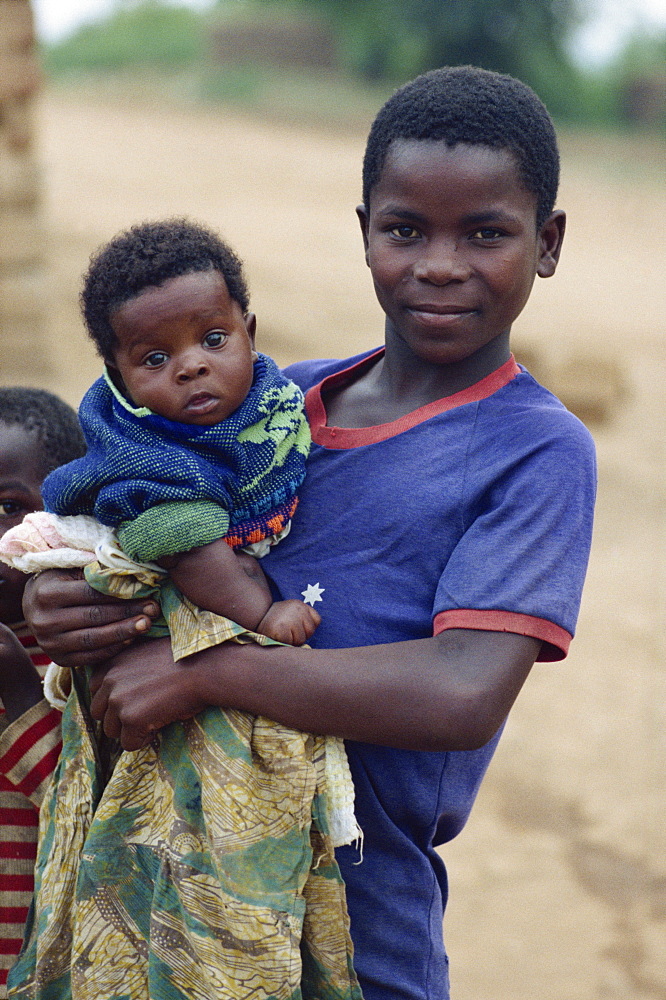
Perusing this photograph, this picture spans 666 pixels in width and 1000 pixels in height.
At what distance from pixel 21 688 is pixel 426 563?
2.26ft

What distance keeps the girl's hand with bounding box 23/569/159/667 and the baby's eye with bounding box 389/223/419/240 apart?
0.61m

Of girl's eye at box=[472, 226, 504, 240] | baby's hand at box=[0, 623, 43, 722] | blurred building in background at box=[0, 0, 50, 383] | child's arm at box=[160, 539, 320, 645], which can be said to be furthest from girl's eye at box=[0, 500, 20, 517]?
blurred building in background at box=[0, 0, 50, 383]

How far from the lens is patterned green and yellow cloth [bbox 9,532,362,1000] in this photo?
4.63 ft

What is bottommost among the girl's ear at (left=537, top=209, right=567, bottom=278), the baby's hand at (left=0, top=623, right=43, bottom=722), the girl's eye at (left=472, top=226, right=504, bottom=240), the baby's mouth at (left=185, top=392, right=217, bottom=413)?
the baby's hand at (left=0, top=623, right=43, bottom=722)

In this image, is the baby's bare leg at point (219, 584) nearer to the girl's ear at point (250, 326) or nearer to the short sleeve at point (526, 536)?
the short sleeve at point (526, 536)

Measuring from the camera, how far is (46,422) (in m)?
1.83

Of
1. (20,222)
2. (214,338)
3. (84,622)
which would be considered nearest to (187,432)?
(214,338)

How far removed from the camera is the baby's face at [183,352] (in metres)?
1.56

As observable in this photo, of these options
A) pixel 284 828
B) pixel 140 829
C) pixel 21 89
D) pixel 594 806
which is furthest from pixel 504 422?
pixel 21 89

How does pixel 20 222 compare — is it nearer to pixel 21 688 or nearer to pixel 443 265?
pixel 21 688

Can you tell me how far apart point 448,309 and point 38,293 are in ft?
20.9

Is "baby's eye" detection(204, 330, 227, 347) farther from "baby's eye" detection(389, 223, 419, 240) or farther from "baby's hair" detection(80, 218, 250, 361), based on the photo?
"baby's eye" detection(389, 223, 419, 240)

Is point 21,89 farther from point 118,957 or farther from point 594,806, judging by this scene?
point 118,957

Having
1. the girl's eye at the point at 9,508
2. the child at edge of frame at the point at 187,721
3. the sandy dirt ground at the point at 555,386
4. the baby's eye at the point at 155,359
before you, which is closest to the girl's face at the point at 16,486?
the girl's eye at the point at 9,508
